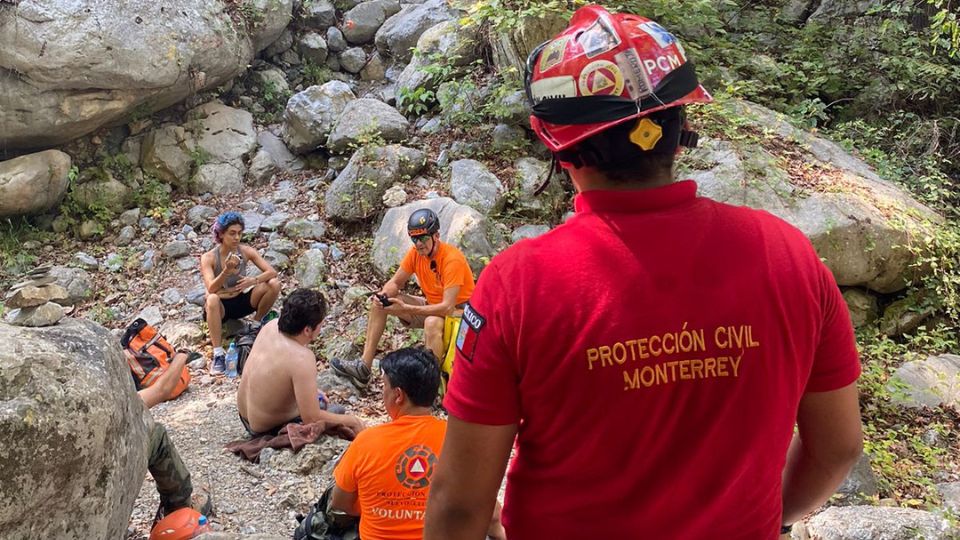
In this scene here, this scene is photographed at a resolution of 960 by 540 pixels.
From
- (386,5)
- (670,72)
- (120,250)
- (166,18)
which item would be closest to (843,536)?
(670,72)

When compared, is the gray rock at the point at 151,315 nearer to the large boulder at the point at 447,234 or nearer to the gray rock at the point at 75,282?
the gray rock at the point at 75,282

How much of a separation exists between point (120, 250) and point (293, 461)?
5871 mm

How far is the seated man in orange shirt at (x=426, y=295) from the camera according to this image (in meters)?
A: 6.02

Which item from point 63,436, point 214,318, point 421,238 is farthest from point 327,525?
point 214,318

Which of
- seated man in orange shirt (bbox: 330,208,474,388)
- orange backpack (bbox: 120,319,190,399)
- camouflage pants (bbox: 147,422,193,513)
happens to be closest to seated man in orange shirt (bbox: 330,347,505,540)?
camouflage pants (bbox: 147,422,193,513)

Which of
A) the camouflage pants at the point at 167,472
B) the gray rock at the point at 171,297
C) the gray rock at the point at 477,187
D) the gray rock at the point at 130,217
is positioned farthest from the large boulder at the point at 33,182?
the camouflage pants at the point at 167,472

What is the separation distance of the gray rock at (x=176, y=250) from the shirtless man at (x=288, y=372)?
4.52m

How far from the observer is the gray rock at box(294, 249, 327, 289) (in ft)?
25.7

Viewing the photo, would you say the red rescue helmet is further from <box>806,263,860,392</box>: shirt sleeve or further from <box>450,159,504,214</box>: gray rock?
<box>450,159,504,214</box>: gray rock

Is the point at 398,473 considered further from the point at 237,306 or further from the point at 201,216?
the point at 201,216

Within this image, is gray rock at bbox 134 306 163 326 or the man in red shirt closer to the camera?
the man in red shirt

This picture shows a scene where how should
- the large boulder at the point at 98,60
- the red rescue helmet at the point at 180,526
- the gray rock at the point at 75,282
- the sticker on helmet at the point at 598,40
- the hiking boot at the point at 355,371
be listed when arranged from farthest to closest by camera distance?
the large boulder at the point at 98,60
the gray rock at the point at 75,282
the hiking boot at the point at 355,371
the red rescue helmet at the point at 180,526
the sticker on helmet at the point at 598,40

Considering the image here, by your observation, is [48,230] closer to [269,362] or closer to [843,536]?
[269,362]

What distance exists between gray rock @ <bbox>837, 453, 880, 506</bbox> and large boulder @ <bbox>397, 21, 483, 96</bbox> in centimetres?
715
